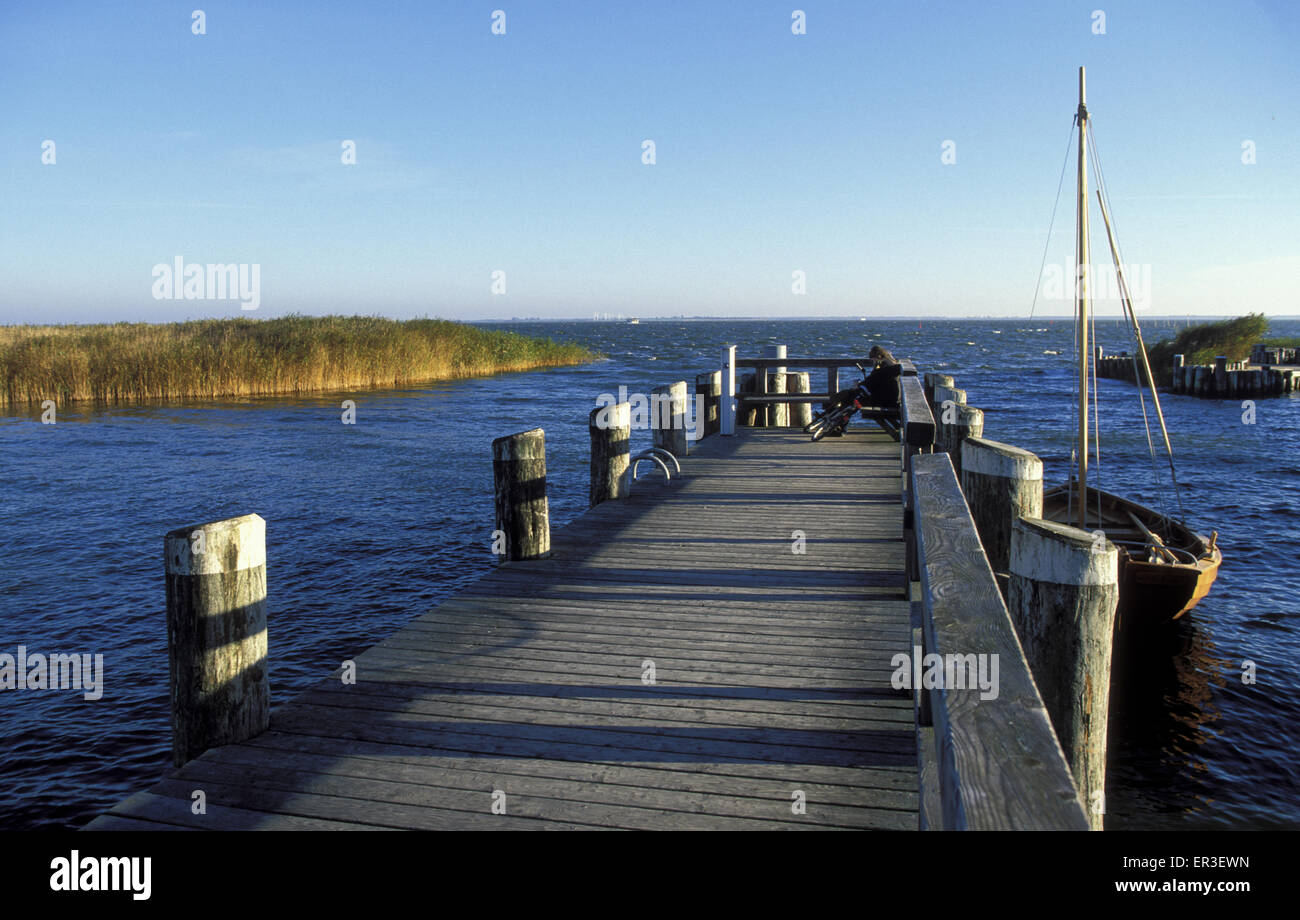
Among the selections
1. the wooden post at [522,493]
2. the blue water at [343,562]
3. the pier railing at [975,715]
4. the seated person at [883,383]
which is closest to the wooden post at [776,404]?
the seated person at [883,383]

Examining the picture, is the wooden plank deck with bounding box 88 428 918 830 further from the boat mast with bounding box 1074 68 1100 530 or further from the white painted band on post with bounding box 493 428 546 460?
the boat mast with bounding box 1074 68 1100 530

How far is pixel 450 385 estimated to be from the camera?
1672 inches

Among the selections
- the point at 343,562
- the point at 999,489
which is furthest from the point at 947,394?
the point at 343,562

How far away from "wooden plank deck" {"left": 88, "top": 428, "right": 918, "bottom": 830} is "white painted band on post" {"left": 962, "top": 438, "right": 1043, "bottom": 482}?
1076 millimetres

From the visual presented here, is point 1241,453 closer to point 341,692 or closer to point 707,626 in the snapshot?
point 707,626

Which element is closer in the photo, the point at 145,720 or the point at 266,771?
the point at 266,771

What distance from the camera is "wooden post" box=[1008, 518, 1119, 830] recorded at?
13.0 ft

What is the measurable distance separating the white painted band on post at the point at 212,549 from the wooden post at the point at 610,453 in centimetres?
531

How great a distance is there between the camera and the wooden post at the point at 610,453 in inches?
385

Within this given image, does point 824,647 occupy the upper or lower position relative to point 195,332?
lower

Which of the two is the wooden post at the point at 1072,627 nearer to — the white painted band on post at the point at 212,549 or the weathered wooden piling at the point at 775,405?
the white painted band on post at the point at 212,549

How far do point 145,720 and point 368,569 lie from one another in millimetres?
4591

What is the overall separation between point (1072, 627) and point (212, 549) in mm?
3970
